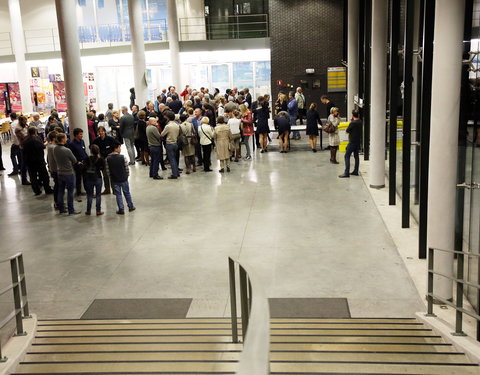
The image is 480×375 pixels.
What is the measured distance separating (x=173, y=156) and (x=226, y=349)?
9906mm

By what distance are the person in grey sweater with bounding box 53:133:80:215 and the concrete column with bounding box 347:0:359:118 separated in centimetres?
1043

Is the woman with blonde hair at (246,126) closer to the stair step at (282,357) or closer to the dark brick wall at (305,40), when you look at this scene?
the dark brick wall at (305,40)

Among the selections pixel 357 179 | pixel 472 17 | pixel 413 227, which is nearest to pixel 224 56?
pixel 357 179

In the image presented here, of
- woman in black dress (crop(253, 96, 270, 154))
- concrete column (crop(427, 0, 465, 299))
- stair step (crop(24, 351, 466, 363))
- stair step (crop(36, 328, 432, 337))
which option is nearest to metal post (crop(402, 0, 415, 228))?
concrete column (crop(427, 0, 465, 299))

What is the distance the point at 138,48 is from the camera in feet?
70.2

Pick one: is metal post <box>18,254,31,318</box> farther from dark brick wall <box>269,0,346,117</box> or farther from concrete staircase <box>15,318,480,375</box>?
dark brick wall <box>269,0,346,117</box>

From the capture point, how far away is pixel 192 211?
11383 mm

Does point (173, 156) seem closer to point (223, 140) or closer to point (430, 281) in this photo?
point (223, 140)

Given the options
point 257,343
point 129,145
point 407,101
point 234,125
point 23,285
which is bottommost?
point 23,285

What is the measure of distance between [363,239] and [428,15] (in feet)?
11.7

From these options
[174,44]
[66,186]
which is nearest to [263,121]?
[66,186]

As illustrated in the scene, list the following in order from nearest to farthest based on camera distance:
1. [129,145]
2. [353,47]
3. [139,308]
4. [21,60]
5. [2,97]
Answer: [139,308] → [129,145] → [353,47] → [21,60] → [2,97]

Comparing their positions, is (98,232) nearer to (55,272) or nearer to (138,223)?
(138,223)

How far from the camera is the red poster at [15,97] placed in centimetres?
2838
